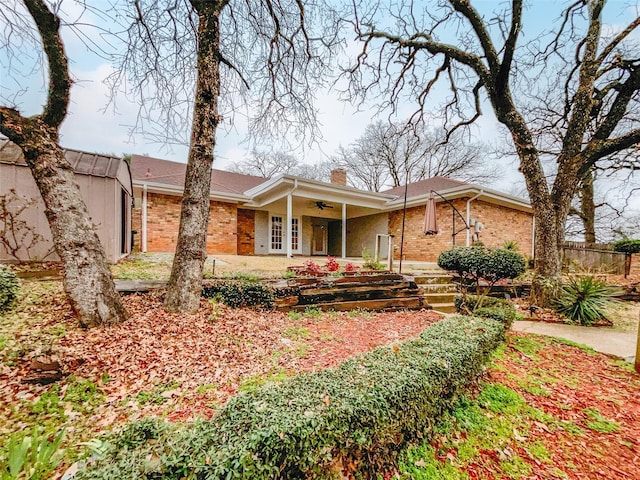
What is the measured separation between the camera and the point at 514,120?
235 inches

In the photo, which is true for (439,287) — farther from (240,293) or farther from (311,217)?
(311,217)

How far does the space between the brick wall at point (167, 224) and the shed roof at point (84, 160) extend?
143 inches

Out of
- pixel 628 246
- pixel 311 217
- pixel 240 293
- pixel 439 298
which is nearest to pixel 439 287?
pixel 439 298

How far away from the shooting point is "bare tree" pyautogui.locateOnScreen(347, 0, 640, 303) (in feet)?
19.2

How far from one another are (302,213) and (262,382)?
11.8 m

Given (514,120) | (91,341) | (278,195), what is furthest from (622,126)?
(91,341)

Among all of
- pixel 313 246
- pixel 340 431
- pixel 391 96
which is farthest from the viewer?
pixel 313 246

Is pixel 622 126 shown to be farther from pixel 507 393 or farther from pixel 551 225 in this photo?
pixel 507 393

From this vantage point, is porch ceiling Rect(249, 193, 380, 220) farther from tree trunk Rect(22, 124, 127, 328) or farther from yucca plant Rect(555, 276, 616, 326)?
tree trunk Rect(22, 124, 127, 328)

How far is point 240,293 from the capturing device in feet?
14.6

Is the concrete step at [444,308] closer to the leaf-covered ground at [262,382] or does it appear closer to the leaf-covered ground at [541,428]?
the leaf-covered ground at [262,382]

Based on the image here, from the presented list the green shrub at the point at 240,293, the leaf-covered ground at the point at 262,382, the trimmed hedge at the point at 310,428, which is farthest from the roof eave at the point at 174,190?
the trimmed hedge at the point at 310,428

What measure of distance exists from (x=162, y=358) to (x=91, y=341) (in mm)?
709

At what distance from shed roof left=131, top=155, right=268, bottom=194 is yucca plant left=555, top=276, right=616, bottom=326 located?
11.1 metres
